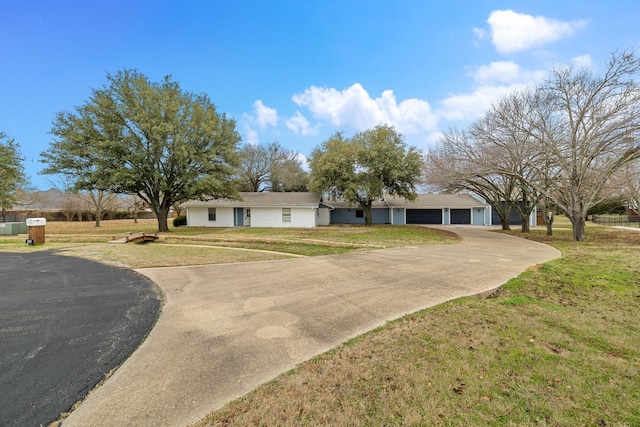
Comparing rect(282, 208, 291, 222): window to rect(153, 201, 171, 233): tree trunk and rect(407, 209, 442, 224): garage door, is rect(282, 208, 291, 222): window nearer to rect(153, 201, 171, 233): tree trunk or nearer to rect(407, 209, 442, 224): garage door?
rect(153, 201, 171, 233): tree trunk

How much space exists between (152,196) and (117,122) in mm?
5691

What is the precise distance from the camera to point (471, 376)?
2.90 m

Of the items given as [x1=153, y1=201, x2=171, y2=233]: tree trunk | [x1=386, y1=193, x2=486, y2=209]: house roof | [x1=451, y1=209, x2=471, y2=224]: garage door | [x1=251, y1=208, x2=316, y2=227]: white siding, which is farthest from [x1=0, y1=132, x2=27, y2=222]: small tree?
[x1=451, y1=209, x2=471, y2=224]: garage door

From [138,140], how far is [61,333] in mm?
20603

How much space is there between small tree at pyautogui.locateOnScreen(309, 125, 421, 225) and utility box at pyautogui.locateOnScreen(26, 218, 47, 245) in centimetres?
1863

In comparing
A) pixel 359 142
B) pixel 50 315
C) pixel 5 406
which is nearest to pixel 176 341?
pixel 5 406

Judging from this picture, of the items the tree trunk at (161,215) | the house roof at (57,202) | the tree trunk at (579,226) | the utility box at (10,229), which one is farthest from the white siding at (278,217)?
the house roof at (57,202)

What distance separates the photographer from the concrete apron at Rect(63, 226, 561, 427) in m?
2.65

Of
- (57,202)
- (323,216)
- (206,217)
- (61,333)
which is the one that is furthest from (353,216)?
(57,202)

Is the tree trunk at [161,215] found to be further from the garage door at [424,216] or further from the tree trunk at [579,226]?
the tree trunk at [579,226]

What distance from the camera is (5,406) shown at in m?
2.54

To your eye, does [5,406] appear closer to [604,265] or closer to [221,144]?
[604,265]

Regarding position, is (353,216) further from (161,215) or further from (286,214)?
(161,215)

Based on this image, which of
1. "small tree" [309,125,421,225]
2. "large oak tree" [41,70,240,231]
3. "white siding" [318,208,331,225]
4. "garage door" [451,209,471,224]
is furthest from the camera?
"garage door" [451,209,471,224]
